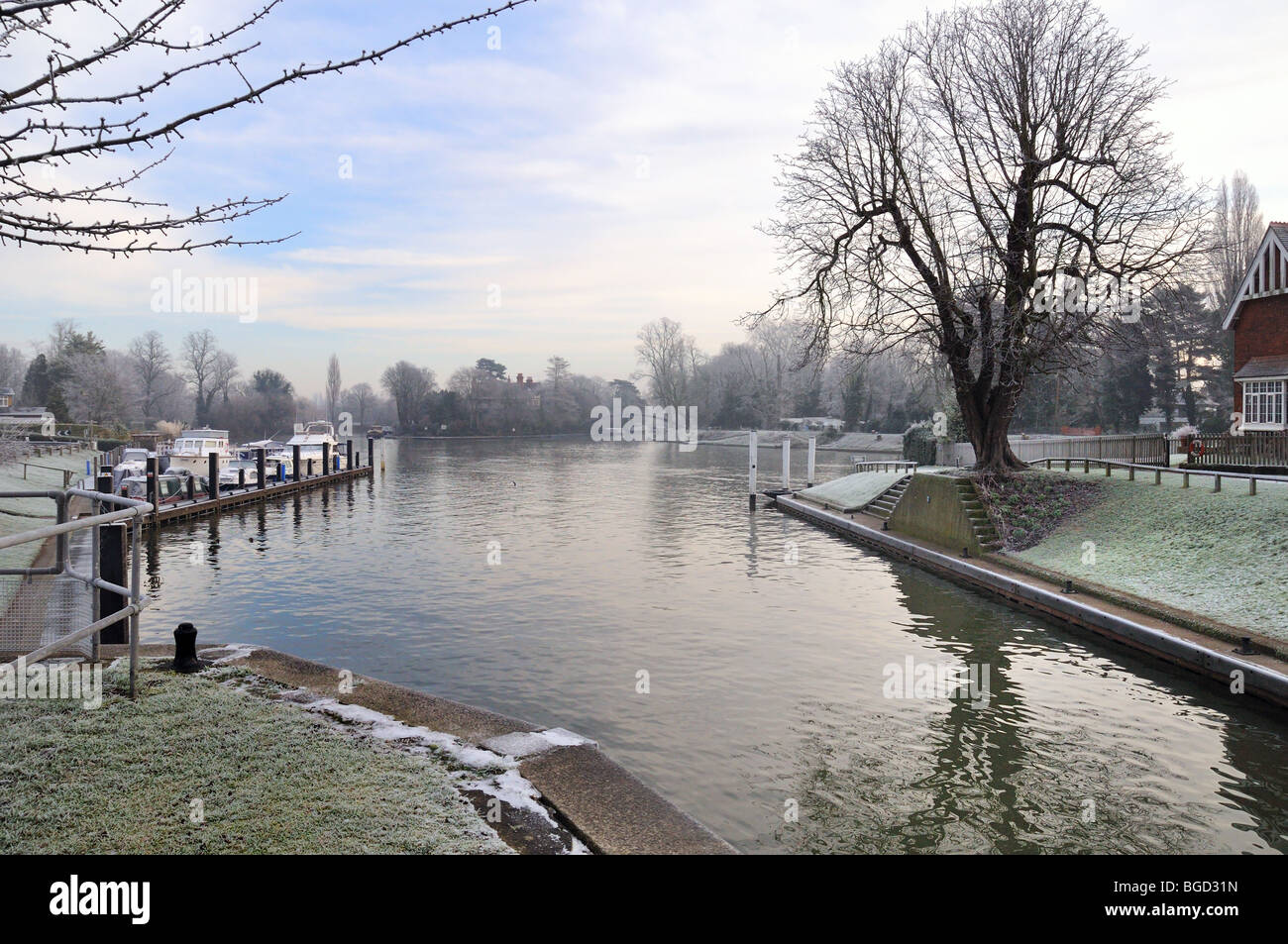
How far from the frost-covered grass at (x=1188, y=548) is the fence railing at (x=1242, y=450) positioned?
4684 millimetres

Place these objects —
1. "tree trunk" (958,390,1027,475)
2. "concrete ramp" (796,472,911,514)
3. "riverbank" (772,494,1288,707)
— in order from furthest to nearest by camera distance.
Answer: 1. "concrete ramp" (796,472,911,514)
2. "tree trunk" (958,390,1027,475)
3. "riverbank" (772,494,1288,707)

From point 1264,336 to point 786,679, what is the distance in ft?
86.8

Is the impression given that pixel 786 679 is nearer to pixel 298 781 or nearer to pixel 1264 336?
Result: pixel 298 781

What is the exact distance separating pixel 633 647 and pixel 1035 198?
58.2 feet

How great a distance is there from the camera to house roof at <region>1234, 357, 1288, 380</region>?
26047mm

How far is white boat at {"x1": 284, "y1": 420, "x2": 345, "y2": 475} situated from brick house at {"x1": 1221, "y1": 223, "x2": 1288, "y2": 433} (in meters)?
41.9

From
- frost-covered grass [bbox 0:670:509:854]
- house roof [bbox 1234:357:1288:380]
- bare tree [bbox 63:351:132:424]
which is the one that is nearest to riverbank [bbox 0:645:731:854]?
frost-covered grass [bbox 0:670:509:854]

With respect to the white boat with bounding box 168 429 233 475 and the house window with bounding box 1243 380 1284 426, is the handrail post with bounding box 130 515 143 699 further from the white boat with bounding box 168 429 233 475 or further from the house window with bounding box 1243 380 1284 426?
the white boat with bounding box 168 429 233 475

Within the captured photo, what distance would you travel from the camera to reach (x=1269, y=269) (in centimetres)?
2664
